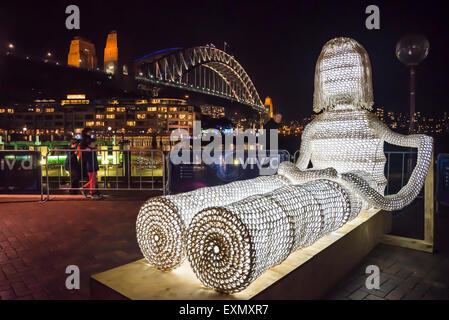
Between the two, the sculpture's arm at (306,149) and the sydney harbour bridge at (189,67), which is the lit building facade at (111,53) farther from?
the sculpture's arm at (306,149)

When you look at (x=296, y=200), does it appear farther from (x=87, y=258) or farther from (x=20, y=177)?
(x=20, y=177)

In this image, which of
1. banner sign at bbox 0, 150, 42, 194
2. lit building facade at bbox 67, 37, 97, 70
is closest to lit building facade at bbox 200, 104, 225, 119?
lit building facade at bbox 67, 37, 97, 70

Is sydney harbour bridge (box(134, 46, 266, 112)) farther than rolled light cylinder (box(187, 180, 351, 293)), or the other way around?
sydney harbour bridge (box(134, 46, 266, 112))

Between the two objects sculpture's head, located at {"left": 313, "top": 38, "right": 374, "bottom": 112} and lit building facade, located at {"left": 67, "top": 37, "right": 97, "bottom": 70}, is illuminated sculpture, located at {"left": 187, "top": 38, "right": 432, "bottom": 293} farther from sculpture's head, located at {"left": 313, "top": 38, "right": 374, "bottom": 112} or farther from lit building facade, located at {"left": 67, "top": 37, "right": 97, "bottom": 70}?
lit building facade, located at {"left": 67, "top": 37, "right": 97, "bottom": 70}

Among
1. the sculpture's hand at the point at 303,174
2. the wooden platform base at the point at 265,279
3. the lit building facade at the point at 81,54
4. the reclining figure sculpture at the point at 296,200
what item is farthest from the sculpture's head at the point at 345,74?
the lit building facade at the point at 81,54

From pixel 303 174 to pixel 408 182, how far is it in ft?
3.26

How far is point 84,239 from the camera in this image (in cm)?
315

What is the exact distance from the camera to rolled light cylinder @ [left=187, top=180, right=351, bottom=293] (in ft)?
3.86

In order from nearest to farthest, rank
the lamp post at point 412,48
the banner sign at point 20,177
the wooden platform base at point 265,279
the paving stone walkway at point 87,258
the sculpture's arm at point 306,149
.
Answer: the wooden platform base at point 265,279 → the paving stone walkway at point 87,258 → the sculpture's arm at point 306,149 → the banner sign at point 20,177 → the lamp post at point 412,48

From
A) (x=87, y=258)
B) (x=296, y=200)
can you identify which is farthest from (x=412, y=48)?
(x=87, y=258)

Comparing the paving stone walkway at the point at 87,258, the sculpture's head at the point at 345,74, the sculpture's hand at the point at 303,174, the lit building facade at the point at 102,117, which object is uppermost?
the lit building facade at the point at 102,117

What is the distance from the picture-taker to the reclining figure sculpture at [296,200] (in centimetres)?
122
